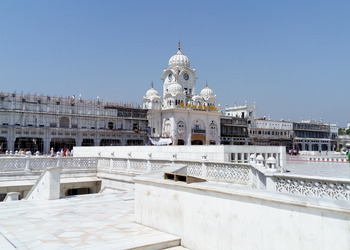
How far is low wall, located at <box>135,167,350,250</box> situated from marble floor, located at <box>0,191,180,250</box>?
47 centimetres

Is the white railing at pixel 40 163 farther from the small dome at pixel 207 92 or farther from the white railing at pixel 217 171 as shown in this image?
the small dome at pixel 207 92

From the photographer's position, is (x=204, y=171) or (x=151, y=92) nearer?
(x=204, y=171)

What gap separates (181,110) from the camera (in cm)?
4941

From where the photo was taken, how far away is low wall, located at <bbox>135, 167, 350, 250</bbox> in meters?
3.88

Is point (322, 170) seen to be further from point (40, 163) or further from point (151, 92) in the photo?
point (151, 92)

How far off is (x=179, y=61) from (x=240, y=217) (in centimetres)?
5286

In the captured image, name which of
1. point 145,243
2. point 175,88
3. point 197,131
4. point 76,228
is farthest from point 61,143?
point 145,243

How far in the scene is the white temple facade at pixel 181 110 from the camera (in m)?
49.6

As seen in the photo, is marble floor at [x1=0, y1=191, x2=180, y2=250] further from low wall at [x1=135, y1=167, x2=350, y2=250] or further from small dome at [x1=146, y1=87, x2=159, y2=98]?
small dome at [x1=146, y1=87, x2=159, y2=98]

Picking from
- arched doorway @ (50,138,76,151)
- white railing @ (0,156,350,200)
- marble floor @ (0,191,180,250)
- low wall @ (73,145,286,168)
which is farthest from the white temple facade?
marble floor @ (0,191,180,250)

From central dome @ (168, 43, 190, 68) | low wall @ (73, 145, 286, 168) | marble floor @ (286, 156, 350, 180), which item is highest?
central dome @ (168, 43, 190, 68)

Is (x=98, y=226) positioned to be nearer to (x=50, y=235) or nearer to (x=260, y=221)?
(x=50, y=235)

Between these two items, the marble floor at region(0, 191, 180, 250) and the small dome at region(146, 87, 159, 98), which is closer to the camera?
the marble floor at region(0, 191, 180, 250)

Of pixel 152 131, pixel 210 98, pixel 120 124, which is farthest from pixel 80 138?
pixel 210 98
